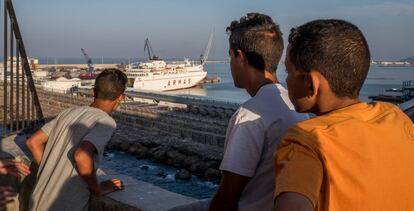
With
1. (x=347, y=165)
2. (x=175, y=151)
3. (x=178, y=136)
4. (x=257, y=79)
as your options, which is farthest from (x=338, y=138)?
(x=178, y=136)

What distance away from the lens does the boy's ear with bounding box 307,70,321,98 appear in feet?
4.82

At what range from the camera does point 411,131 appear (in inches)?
58.3

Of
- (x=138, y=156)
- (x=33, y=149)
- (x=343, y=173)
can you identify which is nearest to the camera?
(x=343, y=173)

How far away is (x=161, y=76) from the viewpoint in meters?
72.3

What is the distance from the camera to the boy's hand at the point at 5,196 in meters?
3.92

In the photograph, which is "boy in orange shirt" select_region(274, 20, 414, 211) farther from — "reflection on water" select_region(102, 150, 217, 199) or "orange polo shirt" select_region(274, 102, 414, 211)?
"reflection on water" select_region(102, 150, 217, 199)

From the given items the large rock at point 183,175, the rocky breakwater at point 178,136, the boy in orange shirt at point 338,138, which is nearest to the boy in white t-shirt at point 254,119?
the boy in orange shirt at point 338,138

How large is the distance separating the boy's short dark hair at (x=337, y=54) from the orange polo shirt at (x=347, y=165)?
0.13 m

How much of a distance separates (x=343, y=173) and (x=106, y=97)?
203 centimetres

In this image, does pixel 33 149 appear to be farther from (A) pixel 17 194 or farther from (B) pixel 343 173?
(B) pixel 343 173

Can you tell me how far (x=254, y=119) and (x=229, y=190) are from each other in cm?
32

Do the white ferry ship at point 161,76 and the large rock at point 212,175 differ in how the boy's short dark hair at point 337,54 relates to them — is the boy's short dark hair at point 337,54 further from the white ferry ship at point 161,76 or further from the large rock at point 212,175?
the white ferry ship at point 161,76

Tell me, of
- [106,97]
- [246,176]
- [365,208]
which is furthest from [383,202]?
[106,97]

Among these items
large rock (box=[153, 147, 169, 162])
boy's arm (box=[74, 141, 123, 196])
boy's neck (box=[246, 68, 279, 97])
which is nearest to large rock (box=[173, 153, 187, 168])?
large rock (box=[153, 147, 169, 162])
